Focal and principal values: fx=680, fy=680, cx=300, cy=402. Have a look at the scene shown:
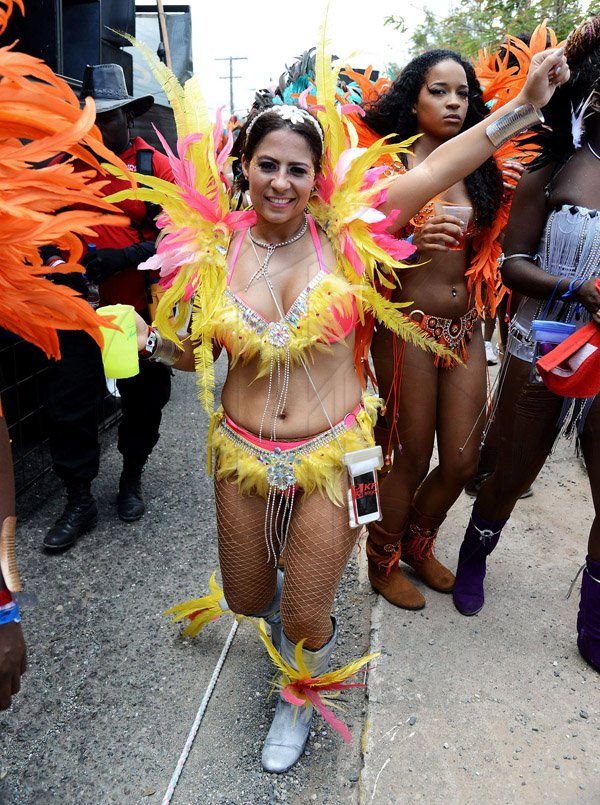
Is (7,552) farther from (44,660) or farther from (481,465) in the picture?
(481,465)

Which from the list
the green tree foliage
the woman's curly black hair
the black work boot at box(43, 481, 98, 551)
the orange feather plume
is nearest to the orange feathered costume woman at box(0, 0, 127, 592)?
the orange feather plume

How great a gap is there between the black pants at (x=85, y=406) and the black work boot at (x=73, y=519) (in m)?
0.07

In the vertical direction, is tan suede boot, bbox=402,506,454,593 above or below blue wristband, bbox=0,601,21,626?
below

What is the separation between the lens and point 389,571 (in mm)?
2936

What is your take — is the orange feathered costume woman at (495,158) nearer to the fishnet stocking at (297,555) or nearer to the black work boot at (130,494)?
the fishnet stocking at (297,555)

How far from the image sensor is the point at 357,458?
1.98 meters

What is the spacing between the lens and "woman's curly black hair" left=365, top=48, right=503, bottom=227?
2.61m

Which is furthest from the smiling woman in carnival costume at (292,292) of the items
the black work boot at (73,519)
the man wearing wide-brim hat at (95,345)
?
the black work boot at (73,519)

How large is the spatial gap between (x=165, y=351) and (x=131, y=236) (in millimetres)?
1457

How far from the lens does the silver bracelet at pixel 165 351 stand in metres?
2.05

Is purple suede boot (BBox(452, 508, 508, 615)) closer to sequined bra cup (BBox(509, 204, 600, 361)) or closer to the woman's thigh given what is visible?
the woman's thigh

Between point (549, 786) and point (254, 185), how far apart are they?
1996 millimetres

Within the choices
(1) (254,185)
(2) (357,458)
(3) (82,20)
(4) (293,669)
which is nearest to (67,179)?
(1) (254,185)

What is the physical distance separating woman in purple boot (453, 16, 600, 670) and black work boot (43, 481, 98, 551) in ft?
6.50
